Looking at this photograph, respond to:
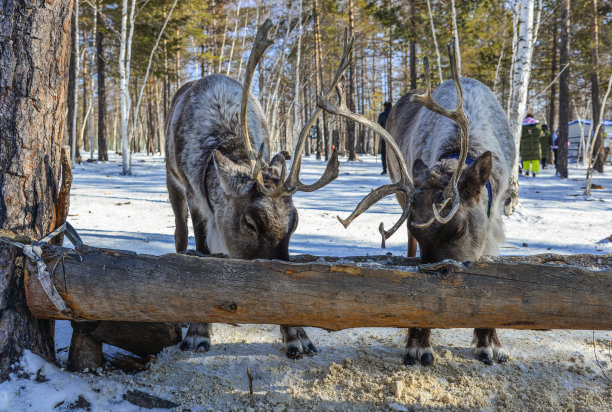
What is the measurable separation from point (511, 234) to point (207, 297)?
18.8ft

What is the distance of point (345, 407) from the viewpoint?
245 centimetres

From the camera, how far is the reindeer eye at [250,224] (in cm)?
310

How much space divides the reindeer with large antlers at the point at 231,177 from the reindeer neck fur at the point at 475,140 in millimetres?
1126

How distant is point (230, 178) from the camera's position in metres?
3.31

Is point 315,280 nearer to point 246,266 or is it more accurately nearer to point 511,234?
point 246,266

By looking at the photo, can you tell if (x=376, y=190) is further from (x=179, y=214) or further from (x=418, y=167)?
(x=179, y=214)

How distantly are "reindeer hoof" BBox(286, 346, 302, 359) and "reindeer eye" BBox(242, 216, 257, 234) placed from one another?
33.4 inches

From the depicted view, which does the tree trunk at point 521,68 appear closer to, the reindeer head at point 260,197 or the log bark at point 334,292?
the reindeer head at point 260,197

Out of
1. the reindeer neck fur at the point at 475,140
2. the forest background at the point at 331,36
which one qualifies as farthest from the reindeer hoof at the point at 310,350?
the forest background at the point at 331,36

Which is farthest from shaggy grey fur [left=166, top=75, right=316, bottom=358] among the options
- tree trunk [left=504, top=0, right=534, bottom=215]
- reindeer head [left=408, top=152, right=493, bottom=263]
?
tree trunk [left=504, top=0, right=534, bottom=215]

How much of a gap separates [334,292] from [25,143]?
190 cm

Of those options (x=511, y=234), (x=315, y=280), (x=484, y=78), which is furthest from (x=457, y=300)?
(x=484, y=78)

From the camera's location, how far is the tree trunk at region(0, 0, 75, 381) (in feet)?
7.62

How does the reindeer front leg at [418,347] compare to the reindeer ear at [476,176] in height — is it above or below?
below
